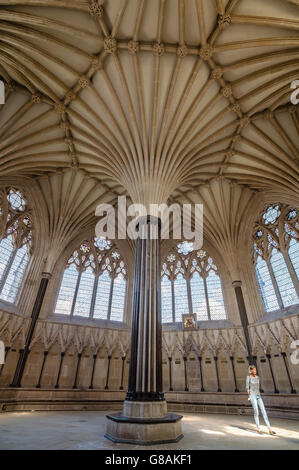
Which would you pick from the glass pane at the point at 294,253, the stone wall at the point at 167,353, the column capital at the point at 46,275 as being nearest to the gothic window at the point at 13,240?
the column capital at the point at 46,275

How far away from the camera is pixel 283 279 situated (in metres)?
14.1

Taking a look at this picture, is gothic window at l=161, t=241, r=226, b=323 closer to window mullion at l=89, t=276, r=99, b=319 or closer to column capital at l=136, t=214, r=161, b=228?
window mullion at l=89, t=276, r=99, b=319

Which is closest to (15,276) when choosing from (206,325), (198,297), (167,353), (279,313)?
(167,353)

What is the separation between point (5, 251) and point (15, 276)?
153 cm

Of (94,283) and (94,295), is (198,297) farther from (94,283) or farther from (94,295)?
(94,283)

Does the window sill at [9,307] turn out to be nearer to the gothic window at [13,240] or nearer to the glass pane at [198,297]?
the gothic window at [13,240]

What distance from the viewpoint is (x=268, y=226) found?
15.7m

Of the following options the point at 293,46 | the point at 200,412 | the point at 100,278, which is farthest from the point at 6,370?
the point at 293,46

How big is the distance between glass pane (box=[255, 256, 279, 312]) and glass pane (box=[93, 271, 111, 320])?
9.94 meters

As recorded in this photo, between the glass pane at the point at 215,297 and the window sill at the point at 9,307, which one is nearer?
the window sill at the point at 9,307

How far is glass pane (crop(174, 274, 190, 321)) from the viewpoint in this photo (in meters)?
16.6

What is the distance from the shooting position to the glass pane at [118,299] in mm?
16781

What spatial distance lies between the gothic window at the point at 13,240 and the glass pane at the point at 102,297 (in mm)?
4875

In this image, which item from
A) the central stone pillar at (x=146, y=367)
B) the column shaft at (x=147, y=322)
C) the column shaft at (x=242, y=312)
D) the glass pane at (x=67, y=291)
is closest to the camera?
the central stone pillar at (x=146, y=367)
